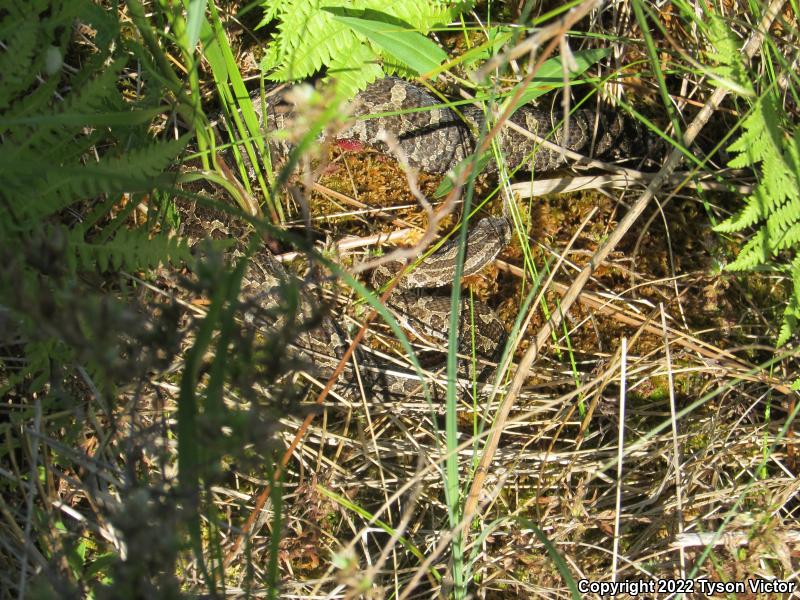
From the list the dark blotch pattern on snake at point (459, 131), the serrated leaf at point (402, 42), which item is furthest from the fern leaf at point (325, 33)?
the dark blotch pattern on snake at point (459, 131)

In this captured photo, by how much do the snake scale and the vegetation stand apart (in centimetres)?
17

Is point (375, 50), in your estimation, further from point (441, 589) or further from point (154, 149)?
point (441, 589)

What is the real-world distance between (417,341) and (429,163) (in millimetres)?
1795

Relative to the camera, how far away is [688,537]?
139 inches

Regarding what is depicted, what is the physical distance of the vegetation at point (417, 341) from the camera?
287cm

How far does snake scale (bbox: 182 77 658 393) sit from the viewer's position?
4703 mm

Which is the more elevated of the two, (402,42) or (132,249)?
(402,42)

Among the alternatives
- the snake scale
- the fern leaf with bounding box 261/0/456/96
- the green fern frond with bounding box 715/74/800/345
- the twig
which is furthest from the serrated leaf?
the green fern frond with bounding box 715/74/800/345

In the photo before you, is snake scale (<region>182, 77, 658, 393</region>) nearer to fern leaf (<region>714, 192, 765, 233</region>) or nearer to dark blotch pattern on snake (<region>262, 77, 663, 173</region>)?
dark blotch pattern on snake (<region>262, 77, 663, 173</region>)

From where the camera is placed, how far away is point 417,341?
4922 millimetres

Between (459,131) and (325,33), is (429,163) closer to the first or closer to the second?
(459,131)

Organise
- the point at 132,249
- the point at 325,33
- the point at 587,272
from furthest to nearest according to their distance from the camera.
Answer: the point at 325,33
the point at 587,272
the point at 132,249

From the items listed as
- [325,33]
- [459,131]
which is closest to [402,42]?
[325,33]

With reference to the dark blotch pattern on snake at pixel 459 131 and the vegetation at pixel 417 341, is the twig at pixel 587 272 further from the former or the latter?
the dark blotch pattern on snake at pixel 459 131
